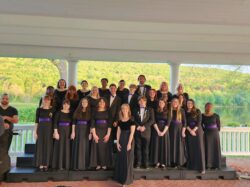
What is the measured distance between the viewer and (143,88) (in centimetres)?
544

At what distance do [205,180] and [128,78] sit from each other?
11.1ft

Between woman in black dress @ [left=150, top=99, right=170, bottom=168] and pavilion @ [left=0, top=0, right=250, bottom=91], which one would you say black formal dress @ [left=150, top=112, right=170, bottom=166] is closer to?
woman in black dress @ [left=150, top=99, right=170, bottom=168]

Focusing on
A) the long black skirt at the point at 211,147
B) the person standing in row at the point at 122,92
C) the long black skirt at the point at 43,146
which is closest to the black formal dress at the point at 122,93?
the person standing in row at the point at 122,92

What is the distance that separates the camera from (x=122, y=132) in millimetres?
4570

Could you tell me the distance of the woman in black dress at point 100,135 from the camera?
15.7ft

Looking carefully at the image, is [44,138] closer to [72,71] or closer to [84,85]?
[84,85]

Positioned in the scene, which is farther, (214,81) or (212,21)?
(214,81)

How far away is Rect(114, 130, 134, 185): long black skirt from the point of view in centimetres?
443

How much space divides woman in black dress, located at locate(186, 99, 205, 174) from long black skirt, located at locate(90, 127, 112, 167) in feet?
5.12

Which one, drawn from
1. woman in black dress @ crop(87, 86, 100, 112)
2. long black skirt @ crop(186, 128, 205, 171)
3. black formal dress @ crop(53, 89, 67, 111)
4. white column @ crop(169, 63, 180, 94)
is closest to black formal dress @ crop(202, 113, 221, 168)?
long black skirt @ crop(186, 128, 205, 171)

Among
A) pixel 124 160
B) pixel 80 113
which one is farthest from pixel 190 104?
pixel 80 113

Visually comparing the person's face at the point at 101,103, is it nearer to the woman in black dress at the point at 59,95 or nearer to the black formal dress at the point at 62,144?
the black formal dress at the point at 62,144

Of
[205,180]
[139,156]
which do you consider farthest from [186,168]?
[139,156]

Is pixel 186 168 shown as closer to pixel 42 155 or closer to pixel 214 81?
pixel 42 155
